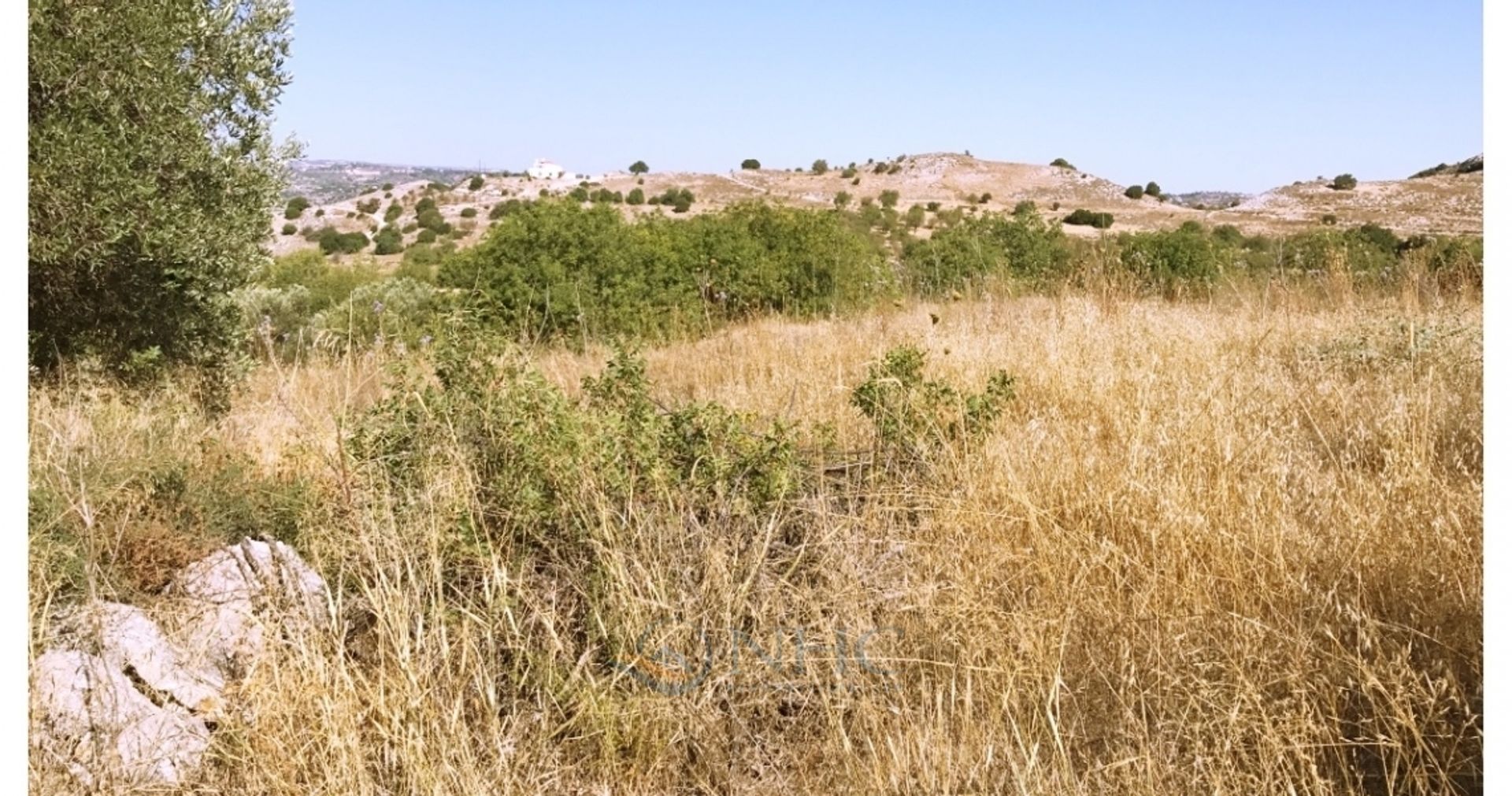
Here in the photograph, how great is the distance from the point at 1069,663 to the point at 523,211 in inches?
355

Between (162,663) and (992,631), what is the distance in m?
2.06

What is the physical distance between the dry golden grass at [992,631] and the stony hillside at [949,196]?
22648 mm

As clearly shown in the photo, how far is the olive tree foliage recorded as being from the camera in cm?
446

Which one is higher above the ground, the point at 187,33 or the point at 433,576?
the point at 187,33

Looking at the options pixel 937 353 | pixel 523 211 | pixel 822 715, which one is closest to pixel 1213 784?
pixel 822 715

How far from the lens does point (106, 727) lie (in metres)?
2.25

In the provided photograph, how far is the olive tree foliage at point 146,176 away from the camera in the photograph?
14.6ft

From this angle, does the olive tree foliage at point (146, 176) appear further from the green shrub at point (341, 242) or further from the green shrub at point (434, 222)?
the green shrub at point (434, 222)

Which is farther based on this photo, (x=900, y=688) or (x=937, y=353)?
(x=937, y=353)

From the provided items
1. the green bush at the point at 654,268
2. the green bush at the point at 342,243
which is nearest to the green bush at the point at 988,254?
the green bush at the point at 654,268

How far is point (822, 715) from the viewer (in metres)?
2.36

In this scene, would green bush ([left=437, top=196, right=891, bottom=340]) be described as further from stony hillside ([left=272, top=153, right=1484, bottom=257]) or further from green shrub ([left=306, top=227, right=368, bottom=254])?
green shrub ([left=306, top=227, right=368, bottom=254])

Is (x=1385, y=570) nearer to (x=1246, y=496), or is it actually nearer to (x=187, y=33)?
(x=1246, y=496)

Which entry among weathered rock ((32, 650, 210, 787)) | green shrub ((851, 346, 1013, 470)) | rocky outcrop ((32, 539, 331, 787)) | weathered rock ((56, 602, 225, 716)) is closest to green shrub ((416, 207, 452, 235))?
green shrub ((851, 346, 1013, 470))
